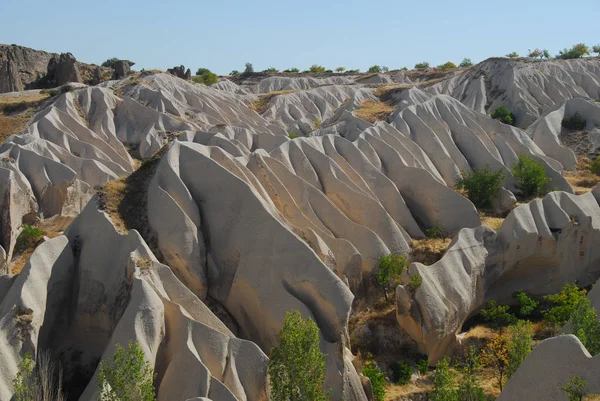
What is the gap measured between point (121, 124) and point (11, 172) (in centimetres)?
1876

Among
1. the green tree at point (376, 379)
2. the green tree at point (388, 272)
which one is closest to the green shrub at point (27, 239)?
the green tree at point (388, 272)

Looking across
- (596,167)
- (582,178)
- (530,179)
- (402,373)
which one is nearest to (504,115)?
(596,167)

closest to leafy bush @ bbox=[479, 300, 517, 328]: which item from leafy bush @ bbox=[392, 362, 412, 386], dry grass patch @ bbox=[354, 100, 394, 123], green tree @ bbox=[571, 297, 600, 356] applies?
leafy bush @ bbox=[392, 362, 412, 386]

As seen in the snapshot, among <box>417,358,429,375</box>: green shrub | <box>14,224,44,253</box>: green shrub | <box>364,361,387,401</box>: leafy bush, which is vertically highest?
<box>14,224,44,253</box>: green shrub

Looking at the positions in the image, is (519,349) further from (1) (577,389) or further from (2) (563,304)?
(2) (563,304)

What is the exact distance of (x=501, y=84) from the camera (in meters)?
56.0

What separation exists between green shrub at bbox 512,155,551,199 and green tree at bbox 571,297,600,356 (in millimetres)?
16384

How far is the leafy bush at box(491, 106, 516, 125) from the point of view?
163 ft

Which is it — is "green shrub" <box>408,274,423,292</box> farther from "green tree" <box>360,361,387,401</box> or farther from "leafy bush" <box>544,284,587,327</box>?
"leafy bush" <box>544,284,587,327</box>

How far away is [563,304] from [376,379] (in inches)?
306

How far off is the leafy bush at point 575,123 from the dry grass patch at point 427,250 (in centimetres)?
2052

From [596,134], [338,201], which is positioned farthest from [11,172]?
[596,134]

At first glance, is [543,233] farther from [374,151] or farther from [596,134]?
[596,134]

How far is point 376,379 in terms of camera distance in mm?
18984
